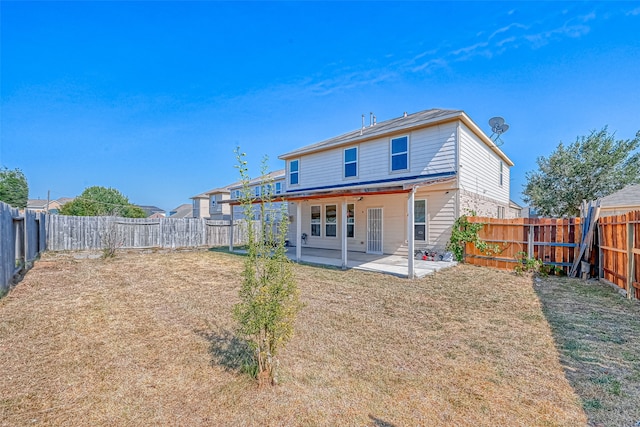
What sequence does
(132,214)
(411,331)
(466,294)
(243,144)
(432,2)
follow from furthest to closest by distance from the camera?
(132,214) → (432,2) → (466,294) → (411,331) → (243,144)

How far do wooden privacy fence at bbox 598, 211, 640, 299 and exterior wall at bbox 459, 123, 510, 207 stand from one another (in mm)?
3767

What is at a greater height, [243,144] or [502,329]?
[243,144]

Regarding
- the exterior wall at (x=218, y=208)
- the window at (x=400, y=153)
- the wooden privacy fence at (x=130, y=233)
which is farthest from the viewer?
the exterior wall at (x=218, y=208)

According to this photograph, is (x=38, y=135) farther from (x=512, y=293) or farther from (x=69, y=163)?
(x=512, y=293)

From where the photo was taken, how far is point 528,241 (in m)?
8.55

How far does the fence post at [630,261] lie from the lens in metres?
5.52

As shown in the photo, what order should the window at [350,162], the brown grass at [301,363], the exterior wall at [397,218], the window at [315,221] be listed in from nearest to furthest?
the brown grass at [301,363] < the exterior wall at [397,218] < the window at [350,162] < the window at [315,221]

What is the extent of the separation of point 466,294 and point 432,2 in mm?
9443

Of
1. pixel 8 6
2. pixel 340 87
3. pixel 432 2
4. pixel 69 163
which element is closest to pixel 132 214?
pixel 69 163

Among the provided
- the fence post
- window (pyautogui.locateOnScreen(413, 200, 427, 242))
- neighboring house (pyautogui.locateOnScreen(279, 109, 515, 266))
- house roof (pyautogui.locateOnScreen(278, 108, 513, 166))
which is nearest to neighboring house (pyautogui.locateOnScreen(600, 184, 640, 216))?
neighboring house (pyautogui.locateOnScreen(279, 109, 515, 266))

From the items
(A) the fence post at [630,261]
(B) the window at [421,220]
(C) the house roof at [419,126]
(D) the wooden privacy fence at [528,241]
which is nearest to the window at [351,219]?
(B) the window at [421,220]

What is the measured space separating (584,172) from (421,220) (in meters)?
14.5

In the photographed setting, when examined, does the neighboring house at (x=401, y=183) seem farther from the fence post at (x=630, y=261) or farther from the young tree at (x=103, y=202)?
the young tree at (x=103, y=202)

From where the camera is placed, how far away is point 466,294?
602 centimetres
